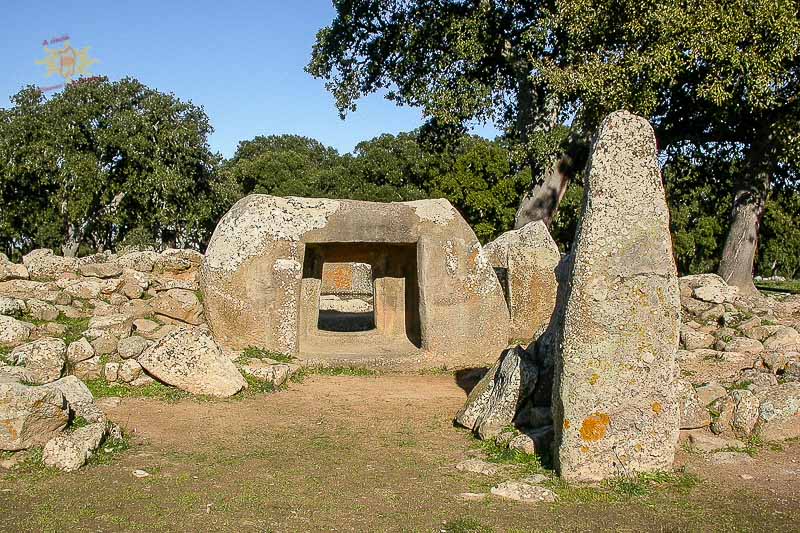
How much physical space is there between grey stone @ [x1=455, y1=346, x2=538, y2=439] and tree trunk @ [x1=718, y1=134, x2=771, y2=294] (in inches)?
439

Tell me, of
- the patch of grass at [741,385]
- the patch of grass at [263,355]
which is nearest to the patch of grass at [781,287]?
the patch of grass at [741,385]

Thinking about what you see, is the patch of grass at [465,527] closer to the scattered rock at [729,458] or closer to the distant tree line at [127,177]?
the scattered rock at [729,458]

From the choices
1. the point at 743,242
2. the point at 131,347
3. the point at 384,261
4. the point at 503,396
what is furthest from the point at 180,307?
the point at 743,242

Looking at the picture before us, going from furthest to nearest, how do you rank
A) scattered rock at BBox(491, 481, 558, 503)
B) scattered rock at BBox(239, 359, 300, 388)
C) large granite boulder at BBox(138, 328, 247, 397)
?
scattered rock at BBox(239, 359, 300, 388), large granite boulder at BBox(138, 328, 247, 397), scattered rock at BBox(491, 481, 558, 503)

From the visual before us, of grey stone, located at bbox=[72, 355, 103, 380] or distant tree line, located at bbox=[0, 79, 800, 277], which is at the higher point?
distant tree line, located at bbox=[0, 79, 800, 277]

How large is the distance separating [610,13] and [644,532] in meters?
13.5

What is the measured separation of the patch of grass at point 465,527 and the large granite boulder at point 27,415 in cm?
398

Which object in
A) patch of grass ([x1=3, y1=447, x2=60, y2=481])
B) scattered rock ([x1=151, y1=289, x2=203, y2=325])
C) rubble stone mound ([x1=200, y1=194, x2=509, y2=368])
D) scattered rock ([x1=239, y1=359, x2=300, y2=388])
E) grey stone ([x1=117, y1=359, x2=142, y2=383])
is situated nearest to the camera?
patch of grass ([x1=3, y1=447, x2=60, y2=481])

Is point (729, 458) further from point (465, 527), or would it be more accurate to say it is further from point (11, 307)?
point (11, 307)

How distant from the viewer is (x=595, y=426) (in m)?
7.44

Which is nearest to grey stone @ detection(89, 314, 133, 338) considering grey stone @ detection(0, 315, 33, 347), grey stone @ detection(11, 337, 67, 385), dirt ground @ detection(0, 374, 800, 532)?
grey stone @ detection(0, 315, 33, 347)

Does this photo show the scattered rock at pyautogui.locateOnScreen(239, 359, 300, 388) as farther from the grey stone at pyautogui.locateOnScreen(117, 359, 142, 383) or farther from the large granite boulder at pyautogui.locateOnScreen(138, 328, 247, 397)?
the grey stone at pyautogui.locateOnScreen(117, 359, 142, 383)

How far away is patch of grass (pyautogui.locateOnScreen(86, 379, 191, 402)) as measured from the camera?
36.1 ft

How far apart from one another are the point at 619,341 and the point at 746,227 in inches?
516
